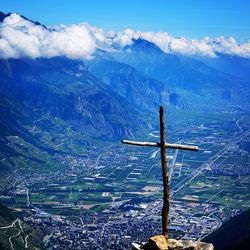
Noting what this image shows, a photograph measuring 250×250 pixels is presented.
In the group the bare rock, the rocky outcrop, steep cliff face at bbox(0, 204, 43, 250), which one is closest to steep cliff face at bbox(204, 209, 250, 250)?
steep cliff face at bbox(0, 204, 43, 250)

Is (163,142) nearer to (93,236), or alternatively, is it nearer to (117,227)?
(93,236)

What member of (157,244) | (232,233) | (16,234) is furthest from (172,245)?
(16,234)

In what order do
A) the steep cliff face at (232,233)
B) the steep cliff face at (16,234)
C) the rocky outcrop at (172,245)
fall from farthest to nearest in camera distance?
1. the steep cliff face at (16,234)
2. the steep cliff face at (232,233)
3. the rocky outcrop at (172,245)

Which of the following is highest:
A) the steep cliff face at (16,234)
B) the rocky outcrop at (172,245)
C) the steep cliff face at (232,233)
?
the rocky outcrop at (172,245)

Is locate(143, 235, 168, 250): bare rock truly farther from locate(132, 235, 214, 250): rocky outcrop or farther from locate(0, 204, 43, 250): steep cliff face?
locate(0, 204, 43, 250): steep cliff face

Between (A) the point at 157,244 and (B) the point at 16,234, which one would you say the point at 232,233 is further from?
(A) the point at 157,244

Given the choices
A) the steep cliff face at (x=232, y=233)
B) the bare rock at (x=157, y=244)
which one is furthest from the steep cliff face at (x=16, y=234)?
the bare rock at (x=157, y=244)

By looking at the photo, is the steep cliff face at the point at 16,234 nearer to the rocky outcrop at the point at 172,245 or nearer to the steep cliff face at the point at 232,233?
the steep cliff face at the point at 232,233

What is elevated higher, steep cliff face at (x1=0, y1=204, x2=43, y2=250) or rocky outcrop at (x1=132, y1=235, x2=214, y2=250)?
rocky outcrop at (x1=132, y1=235, x2=214, y2=250)

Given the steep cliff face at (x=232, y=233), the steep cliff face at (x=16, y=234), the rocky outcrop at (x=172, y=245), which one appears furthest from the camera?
the steep cliff face at (x=16, y=234)

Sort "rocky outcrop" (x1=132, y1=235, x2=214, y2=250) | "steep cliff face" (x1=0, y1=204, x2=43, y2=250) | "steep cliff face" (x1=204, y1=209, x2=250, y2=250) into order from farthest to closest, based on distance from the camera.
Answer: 1. "steep cliff face" (x1=0, y1=204, x2=43, y2=250)
2. "steep cliff face" (x1=204, y1=209, x2=250, y2=250)
3. "rocky outcrop" (x1=132, y1=235, x2=214, y2=250)

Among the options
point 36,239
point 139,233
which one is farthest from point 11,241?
point 139,233
